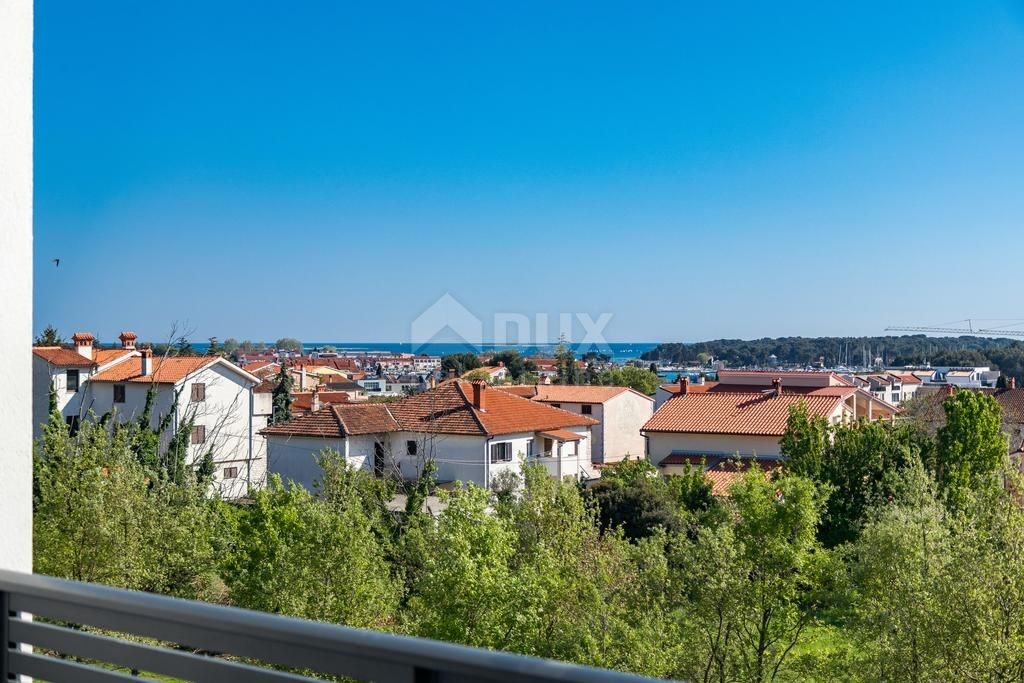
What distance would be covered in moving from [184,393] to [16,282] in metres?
27.4

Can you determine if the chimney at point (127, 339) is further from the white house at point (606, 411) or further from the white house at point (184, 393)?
the white house at point (606, 411)

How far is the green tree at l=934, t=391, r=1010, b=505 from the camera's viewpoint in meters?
20.4

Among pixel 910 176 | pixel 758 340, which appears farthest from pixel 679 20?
pixel 758 340

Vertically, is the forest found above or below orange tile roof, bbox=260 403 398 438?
below

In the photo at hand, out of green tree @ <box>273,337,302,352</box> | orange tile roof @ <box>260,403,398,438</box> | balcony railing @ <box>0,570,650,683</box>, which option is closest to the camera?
balcony railing @ <box>0,570,650,683</box>

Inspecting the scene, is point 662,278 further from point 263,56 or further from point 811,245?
point 263,56

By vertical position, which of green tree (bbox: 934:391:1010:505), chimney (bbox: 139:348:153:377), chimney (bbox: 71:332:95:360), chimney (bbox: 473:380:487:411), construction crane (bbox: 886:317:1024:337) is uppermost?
construction crane (bbox: 886:317:1024:337)

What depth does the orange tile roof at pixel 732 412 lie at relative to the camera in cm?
2772

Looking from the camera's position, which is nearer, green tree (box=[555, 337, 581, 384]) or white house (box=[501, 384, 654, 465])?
white house (box=[501, 384, 654, 465])

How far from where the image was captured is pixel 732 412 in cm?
2883

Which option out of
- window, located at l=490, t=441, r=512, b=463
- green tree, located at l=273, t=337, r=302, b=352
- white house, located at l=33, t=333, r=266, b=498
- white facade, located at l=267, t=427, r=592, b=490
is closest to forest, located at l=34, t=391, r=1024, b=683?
white facade, located at l=267, t=427, r=592, b=490

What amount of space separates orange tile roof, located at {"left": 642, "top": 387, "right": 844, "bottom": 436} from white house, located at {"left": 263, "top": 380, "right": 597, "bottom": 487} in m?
3.74

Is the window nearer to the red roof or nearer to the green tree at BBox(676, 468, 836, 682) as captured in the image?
the red roof

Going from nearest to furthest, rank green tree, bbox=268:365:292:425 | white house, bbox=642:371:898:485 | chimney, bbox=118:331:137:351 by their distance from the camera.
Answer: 1. white house, bbox=642:371:898:485
2. chimney, bbox=118:331:137:351
3. green tree, bbox=268:365:292:425
